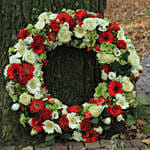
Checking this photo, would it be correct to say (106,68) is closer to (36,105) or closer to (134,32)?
(36,105)

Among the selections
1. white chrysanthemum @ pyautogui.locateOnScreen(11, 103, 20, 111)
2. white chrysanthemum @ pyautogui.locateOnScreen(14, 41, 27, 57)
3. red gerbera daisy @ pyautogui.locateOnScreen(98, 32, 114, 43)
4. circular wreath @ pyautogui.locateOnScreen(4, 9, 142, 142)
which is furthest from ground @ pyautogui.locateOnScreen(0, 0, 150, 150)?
red gerbera daisy @ pyautogui.locateOnScreen(98, 32, 114, 43)

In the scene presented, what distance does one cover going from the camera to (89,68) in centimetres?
342

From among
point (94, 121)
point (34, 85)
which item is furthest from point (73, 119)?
point (34, 85)

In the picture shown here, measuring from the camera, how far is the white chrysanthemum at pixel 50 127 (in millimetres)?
3041

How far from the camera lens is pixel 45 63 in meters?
3.24

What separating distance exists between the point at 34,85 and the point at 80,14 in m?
1.00

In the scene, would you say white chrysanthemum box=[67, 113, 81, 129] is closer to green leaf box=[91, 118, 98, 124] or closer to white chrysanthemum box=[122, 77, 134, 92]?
green leaf box=[91, 118, 98, 124]

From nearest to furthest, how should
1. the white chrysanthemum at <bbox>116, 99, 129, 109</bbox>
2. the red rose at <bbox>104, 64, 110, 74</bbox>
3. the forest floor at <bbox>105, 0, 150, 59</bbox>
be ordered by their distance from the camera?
1. the white chrysanthemum at <bbox>116, 99, 129, 109</bbox>
2. the red rose at <bbox>104, 64, 110, 74</bbox>
3. the forest floor at <bbox>105, 0, 150, 59</bbox>

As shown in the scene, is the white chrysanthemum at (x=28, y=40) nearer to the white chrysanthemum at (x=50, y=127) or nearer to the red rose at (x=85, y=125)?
the white chrysanthemum at (x=50, y=127)

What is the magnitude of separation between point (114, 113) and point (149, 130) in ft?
1.79

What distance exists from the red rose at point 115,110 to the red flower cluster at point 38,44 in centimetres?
107

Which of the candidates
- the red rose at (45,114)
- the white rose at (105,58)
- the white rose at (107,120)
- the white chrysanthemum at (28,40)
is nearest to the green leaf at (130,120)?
the white rose at (107,120)

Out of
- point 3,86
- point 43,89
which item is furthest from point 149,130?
point 3,86

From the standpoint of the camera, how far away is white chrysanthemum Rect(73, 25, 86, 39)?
3123 mm
